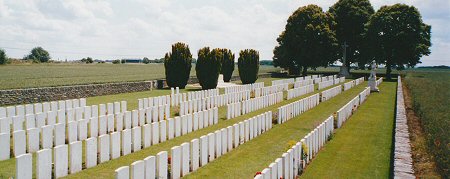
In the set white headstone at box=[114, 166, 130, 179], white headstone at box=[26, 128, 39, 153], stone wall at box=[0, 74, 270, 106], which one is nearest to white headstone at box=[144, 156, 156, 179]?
white headstone at box=[114, 166, 130, 179]

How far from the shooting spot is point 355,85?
3709 cm

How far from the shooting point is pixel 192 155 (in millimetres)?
8094

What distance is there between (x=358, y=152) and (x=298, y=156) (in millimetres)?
3089

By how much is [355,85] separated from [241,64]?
11.4 meters

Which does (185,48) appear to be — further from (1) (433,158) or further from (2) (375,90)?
(1) (433,158)

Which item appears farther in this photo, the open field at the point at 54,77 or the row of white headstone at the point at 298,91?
the open field at the point at 54,77

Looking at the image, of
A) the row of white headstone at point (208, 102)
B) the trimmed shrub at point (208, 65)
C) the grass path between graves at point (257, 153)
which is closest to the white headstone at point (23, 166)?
the grass path between graves at point (257, 153)

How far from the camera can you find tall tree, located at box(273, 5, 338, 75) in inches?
1988

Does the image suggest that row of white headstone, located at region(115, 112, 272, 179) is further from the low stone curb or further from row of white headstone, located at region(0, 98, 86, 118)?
row of white headstone, located at region(0, 98, 86, 118)

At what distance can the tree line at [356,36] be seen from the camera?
1901 inches

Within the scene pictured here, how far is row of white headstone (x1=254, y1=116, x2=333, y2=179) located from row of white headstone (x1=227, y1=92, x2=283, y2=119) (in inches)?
189

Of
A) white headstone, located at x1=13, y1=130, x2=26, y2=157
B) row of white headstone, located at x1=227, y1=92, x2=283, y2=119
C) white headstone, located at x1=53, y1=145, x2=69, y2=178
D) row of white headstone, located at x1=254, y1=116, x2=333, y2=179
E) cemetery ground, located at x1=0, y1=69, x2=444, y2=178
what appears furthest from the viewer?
row of white headstone, located at x1=227, y1=92, x2=283, y2=119

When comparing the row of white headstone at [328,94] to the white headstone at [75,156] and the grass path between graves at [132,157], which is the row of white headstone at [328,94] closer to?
the grass path between graves at [132,157]

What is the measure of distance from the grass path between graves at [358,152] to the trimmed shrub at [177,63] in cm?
1645
